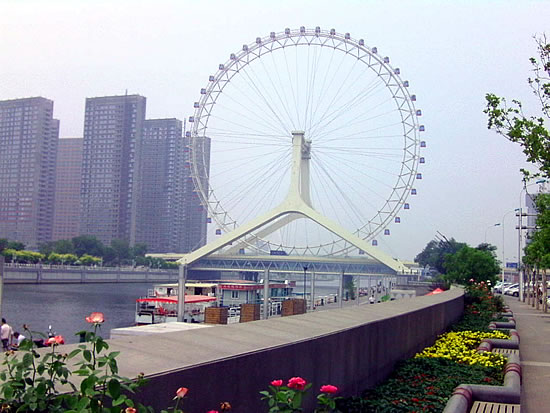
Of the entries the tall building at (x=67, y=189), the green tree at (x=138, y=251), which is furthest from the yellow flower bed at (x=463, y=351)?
the tall building at (x=67, y=189)

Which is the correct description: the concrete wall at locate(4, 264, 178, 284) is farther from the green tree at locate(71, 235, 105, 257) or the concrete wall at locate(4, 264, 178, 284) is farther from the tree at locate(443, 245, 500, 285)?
the tree at locate(443, 245, 500, 285)

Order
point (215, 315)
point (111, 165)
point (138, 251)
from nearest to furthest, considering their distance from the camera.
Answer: point (215, 315) < point (138, 251) < point (111, 165)

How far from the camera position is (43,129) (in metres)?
127

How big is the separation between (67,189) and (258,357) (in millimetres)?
137228

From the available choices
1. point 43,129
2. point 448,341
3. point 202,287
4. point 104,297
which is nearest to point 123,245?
point 43,129

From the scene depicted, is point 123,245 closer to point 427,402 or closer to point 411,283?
point 411,283

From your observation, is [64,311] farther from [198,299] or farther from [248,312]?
[248,312]

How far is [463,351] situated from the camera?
35.4 feet

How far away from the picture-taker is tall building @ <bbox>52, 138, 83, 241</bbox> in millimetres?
133125

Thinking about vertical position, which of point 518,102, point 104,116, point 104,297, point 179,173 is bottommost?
point 104,297

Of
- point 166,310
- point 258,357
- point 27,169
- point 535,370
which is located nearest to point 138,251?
point 27,169

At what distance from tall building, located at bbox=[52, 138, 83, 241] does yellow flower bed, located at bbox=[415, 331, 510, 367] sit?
408 ft

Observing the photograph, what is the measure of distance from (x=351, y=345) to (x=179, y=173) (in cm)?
13927

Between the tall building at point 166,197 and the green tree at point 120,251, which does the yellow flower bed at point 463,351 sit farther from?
the tall building at point 166,197
